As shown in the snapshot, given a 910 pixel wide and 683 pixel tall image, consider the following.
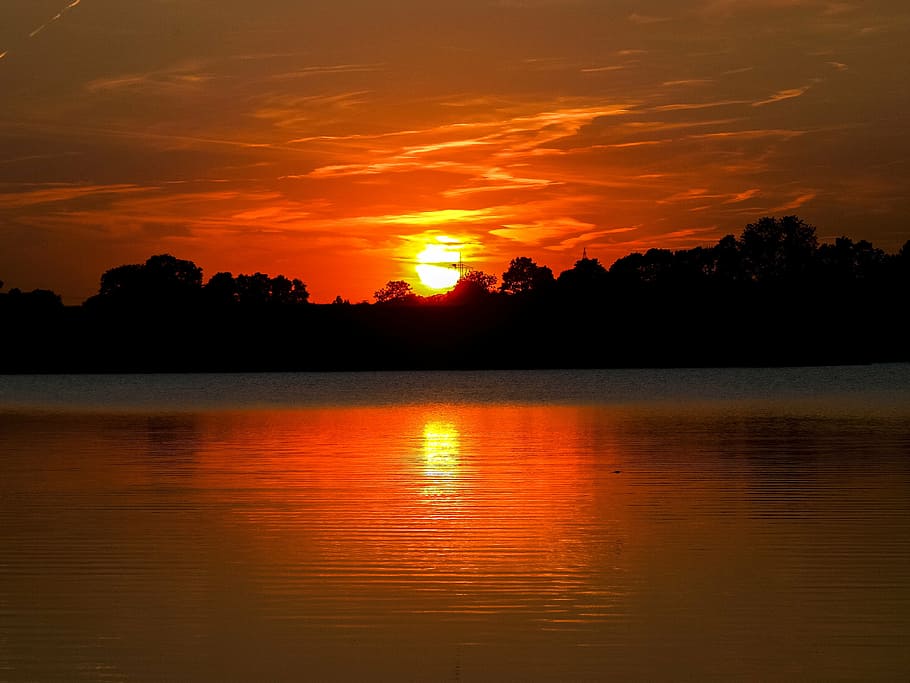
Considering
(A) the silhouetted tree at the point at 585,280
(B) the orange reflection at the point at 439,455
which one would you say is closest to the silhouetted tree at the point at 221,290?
Result: (A) the silhouetted tree at the point at 585,280

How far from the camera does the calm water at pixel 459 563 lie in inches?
421

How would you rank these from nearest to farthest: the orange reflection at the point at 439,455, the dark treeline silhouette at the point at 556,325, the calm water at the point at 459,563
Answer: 1. the calm water at the point at 459,563
2. the orange reflection at the point at 439,455
3. the dark treeline silhouette at the point at 556,325

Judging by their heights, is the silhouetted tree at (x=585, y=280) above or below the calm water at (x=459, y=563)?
above

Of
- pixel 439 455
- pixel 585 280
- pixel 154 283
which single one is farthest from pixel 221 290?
pixel 439 455

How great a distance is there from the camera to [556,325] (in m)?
170

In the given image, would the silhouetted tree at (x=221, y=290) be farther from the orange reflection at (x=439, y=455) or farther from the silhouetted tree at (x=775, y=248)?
the orange reflection at (x=439, y=455)

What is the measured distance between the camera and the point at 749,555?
15055mm

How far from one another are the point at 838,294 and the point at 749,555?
154926 mm

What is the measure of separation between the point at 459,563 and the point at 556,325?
156m

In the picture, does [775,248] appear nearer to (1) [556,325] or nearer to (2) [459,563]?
(1) [556,325]

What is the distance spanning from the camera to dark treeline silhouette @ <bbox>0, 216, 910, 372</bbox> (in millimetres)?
160000

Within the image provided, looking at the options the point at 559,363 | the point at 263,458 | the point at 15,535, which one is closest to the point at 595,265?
the point at 559,363

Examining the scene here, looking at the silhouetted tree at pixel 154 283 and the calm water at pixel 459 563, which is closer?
the calm water at pixel 459 563

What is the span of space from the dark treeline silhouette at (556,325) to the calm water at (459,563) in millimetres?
134683
